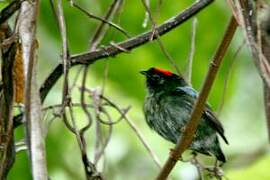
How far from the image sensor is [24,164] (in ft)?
13.8

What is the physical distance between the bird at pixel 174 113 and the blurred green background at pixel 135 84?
6.7 inches

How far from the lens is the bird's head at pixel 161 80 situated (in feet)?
13.0

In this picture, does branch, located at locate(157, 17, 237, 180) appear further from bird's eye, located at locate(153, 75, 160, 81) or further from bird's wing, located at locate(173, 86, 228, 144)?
bird's eye, located at locate(153, 75, 160, 81)

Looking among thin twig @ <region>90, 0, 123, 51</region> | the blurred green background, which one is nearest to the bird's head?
the blurred green background

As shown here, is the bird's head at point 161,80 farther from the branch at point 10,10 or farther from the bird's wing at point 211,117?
the branch at point 10,10

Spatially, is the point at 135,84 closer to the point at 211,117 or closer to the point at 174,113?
the point at 174,113

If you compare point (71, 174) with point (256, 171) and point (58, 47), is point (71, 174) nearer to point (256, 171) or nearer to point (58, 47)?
point (58, 47)

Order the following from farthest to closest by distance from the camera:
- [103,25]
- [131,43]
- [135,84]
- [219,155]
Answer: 1. [135,84]
2. [219,155]
3. [103,25]
4. [131,43]

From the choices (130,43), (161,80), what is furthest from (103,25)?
(161,80)

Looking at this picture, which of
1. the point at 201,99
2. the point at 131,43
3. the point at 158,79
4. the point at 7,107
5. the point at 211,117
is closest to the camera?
the point at 201,99

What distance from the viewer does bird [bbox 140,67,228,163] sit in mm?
3771

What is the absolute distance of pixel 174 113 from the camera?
3.88 meters

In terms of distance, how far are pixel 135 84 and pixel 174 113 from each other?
689 millimetres

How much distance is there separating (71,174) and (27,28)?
6.59 feet
